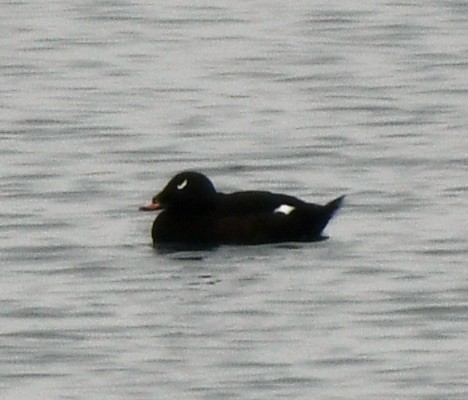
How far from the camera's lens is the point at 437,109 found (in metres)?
24.0

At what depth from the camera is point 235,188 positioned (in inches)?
811

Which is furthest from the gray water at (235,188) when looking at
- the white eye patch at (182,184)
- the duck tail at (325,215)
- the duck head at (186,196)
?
the white eye patch at (182,184)

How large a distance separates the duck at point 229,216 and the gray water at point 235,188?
159 millimetres

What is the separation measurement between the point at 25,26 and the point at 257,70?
3.90m

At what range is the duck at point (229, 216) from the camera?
18.1 meters

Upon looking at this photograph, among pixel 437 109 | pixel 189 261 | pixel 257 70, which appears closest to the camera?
pixel 189 261

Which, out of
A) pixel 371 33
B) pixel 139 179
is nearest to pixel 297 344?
pixel 139 179

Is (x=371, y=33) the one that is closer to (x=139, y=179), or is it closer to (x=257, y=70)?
(x=257, y=70)

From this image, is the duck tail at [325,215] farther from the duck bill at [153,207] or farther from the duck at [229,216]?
the duck bill at [153,207]

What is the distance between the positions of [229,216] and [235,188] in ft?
7.77

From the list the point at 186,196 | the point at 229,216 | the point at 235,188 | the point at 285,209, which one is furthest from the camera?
the point at 235,188

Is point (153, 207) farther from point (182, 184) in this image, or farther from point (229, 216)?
point (229, 216)

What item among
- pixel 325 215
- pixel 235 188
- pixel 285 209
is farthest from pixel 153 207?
pixel 235 188

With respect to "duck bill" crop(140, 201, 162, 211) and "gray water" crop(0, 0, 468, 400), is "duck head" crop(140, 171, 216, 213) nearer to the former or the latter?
"duck bill" crop(140, 201, 162, 211)
